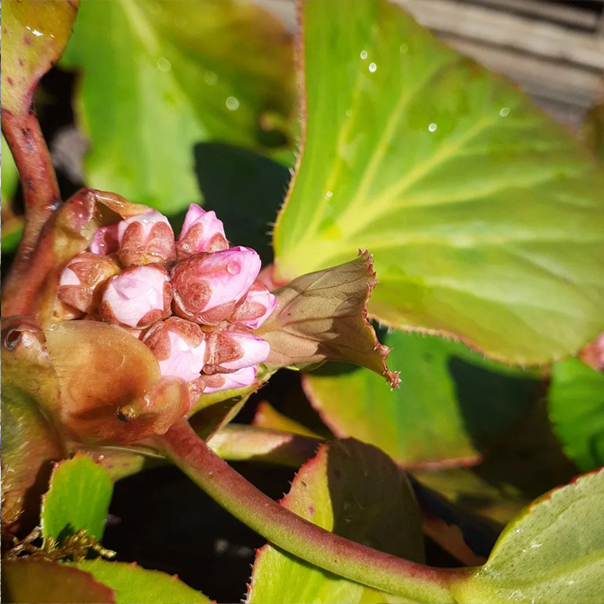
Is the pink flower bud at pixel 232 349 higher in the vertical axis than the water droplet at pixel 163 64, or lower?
lower

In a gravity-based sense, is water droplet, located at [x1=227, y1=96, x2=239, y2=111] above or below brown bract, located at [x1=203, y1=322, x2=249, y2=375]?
above

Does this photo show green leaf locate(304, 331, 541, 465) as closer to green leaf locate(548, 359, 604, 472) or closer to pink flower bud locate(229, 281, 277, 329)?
green leaf locate(548, 359, 604, 472)

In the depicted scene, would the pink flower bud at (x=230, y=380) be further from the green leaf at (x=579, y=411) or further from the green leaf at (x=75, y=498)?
the green leaf at (x=579, y=411)

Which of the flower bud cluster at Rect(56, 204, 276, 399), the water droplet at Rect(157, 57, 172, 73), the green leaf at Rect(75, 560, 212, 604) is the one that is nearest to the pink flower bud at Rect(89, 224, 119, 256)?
the flower bud cluster at Rect(56, 204, 276, 399)

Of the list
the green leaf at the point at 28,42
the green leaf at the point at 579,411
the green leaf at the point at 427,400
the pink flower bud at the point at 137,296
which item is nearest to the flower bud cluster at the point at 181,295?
the pink flower bud at the point at 137,296

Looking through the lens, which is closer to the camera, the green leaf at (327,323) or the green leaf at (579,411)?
the green leaf at (327,323)
